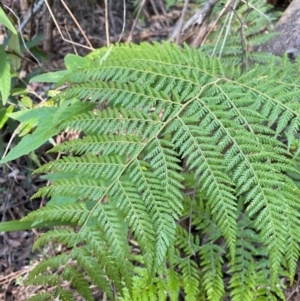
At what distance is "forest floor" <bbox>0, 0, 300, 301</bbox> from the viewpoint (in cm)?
250

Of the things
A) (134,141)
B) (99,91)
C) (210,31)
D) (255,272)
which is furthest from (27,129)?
(255,272)

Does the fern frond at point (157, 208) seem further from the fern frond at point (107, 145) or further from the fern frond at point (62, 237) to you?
the fern frond at point (62, 237)

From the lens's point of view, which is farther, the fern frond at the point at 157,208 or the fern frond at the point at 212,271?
the fern frond at the point at 212,271

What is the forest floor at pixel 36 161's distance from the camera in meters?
2.50

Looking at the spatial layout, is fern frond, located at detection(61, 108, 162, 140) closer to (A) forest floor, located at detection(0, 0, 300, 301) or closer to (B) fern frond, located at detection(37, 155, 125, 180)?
(B) fern frond, located at detection(37, 155, 125, 180)

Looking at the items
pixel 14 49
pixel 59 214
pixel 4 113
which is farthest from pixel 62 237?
pixel 14 49

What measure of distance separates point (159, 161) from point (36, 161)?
4.07 ft

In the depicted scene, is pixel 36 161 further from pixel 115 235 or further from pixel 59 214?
pixel 115 235

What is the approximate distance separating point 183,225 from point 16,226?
90 cm

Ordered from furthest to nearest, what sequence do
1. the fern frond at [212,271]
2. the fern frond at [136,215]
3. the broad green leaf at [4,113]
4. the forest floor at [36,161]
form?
the forest floor at [36,161]
the broad green leaf at [4,113]
the fern frond at [212,271]
the fern frond at [136,215]

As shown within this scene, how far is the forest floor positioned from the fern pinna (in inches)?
20.2

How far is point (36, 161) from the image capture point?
249 centimetres

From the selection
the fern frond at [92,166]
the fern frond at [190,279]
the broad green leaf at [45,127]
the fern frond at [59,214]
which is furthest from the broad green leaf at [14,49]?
the fern frond at [190,279]

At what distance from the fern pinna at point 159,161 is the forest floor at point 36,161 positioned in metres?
0.51
